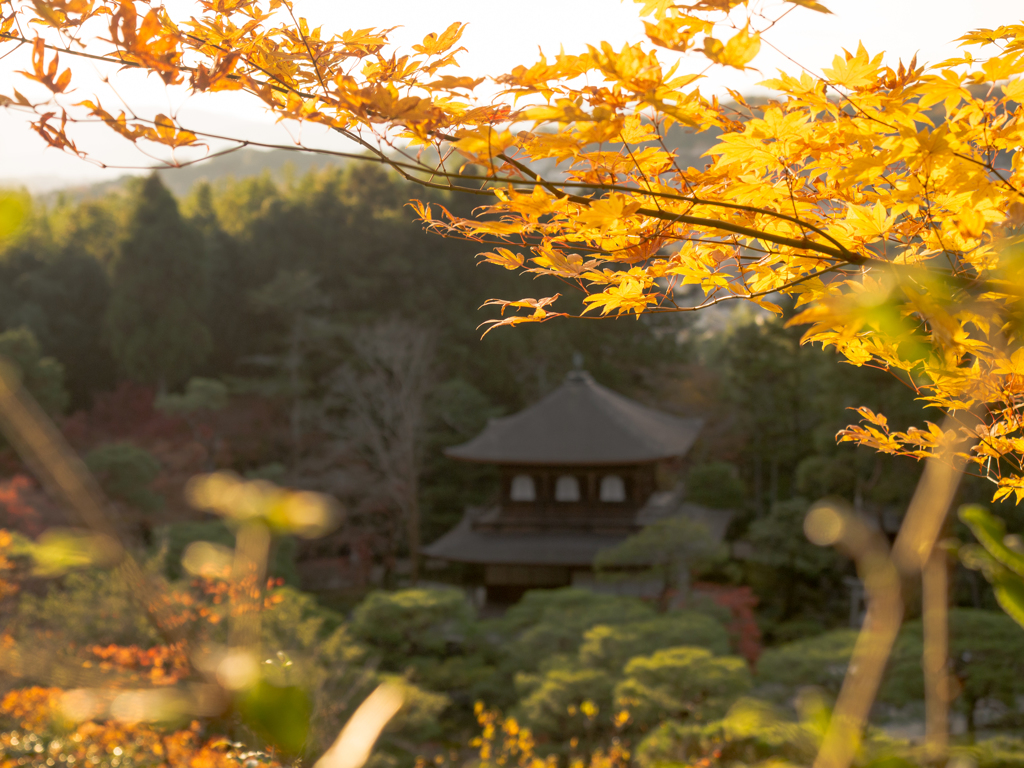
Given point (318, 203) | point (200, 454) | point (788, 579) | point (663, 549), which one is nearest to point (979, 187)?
point (663, 549)

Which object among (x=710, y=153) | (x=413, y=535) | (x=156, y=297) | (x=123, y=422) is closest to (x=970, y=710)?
(x=710, y=153)

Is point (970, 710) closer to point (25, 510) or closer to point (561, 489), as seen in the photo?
point (561, 489)

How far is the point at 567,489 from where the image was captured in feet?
40.3

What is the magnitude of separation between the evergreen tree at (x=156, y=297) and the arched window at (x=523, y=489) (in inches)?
263

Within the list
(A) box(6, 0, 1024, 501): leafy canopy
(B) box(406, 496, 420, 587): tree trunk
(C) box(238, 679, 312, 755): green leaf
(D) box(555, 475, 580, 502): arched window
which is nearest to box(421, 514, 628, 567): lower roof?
(D) box(555, 475, 580, 502): arched window

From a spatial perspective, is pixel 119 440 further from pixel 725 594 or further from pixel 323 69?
pixel 323 69

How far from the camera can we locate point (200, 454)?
12945mm

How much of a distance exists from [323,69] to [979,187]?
0.88 m

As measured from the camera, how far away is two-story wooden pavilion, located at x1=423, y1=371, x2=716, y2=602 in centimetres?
1138

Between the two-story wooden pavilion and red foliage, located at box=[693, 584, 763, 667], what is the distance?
204 cm

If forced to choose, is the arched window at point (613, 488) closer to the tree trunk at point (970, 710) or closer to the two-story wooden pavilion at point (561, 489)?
the two-story wooden pavilion at point (561, 489)

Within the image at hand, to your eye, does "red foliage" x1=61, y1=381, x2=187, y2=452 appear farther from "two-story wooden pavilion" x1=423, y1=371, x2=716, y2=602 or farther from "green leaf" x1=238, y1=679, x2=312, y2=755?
"green leaf" x1=238, y1=679, x2=312, y2=755

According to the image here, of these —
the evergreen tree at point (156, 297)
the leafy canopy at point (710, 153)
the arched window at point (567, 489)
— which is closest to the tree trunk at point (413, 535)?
the arched window at point (567, 489)

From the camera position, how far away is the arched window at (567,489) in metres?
12.3
